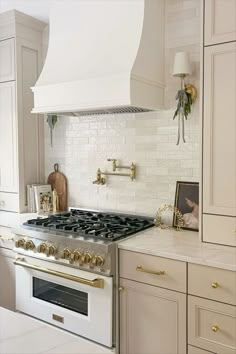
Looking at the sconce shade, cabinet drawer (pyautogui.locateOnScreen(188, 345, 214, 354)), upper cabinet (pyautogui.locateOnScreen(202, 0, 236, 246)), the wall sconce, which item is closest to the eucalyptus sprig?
the wall sconce

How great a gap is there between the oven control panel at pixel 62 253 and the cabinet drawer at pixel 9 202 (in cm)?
70

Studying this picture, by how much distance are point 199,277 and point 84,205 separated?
1578 mm

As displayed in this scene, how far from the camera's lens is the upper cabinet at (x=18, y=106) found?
3.30m

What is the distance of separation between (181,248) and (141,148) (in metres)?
1.03

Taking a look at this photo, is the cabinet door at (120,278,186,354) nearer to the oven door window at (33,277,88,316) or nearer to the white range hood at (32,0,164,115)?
the oven door window at (33,277,88,316)

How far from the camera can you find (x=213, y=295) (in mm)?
1932

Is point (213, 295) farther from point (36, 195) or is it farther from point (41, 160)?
point (41, 160)

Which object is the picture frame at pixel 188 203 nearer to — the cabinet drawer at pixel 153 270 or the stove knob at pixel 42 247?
the cabinet drawer at pixel 153 270

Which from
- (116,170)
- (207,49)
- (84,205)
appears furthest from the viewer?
(84,205)

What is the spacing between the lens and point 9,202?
3461 mm

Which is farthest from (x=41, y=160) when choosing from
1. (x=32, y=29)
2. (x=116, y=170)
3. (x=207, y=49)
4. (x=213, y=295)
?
(x=213, y=295)

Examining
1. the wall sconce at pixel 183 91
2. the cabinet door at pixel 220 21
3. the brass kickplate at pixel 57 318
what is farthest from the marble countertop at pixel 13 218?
the cabinet door at pixel 220 21

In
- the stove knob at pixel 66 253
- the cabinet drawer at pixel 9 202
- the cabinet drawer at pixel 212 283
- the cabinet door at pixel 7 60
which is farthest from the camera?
the cabinet drawer at pixel 9 202

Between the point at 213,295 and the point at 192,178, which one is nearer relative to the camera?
the point at 213,295
